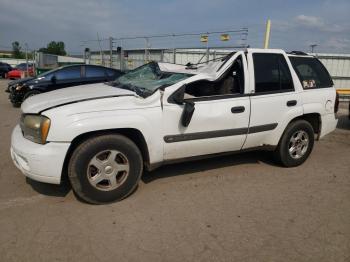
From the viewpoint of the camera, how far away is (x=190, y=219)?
313 cm

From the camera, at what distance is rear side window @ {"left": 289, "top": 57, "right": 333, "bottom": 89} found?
461cm

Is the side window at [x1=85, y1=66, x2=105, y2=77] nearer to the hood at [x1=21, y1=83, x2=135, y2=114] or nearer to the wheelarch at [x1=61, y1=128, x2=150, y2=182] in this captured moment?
the hood at [x1=21, y1=83, x2=135, y2=114]

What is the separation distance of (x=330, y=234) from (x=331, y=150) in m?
3.31

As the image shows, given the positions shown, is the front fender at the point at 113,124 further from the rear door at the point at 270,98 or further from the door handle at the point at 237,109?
the rear door at the point at 270,98

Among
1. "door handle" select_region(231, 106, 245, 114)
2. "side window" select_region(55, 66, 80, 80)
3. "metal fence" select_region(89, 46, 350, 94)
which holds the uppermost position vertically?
"metal fence" select_region(89, 46, 350, 94)

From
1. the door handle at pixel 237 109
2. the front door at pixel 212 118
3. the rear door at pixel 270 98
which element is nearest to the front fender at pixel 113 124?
the front door at pixel 212 118

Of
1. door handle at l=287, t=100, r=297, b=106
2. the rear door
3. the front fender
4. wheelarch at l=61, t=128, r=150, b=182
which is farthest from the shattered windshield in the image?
door handle at l=287, t=100, r=297, b=106

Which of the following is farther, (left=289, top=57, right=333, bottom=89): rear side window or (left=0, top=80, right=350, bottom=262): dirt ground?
(left=289, top=57, right=333, bottom=89): rear side window

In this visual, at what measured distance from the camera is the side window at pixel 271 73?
4.20m

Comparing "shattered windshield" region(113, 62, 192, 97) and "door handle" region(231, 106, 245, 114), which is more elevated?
"shattered windshield" region(113, 62, 192, 97)

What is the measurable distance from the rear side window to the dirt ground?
1363 millimetres

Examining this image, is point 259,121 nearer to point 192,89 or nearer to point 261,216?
point 192,89

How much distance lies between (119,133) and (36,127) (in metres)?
0.84

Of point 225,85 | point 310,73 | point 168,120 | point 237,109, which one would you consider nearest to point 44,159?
point 168,120
